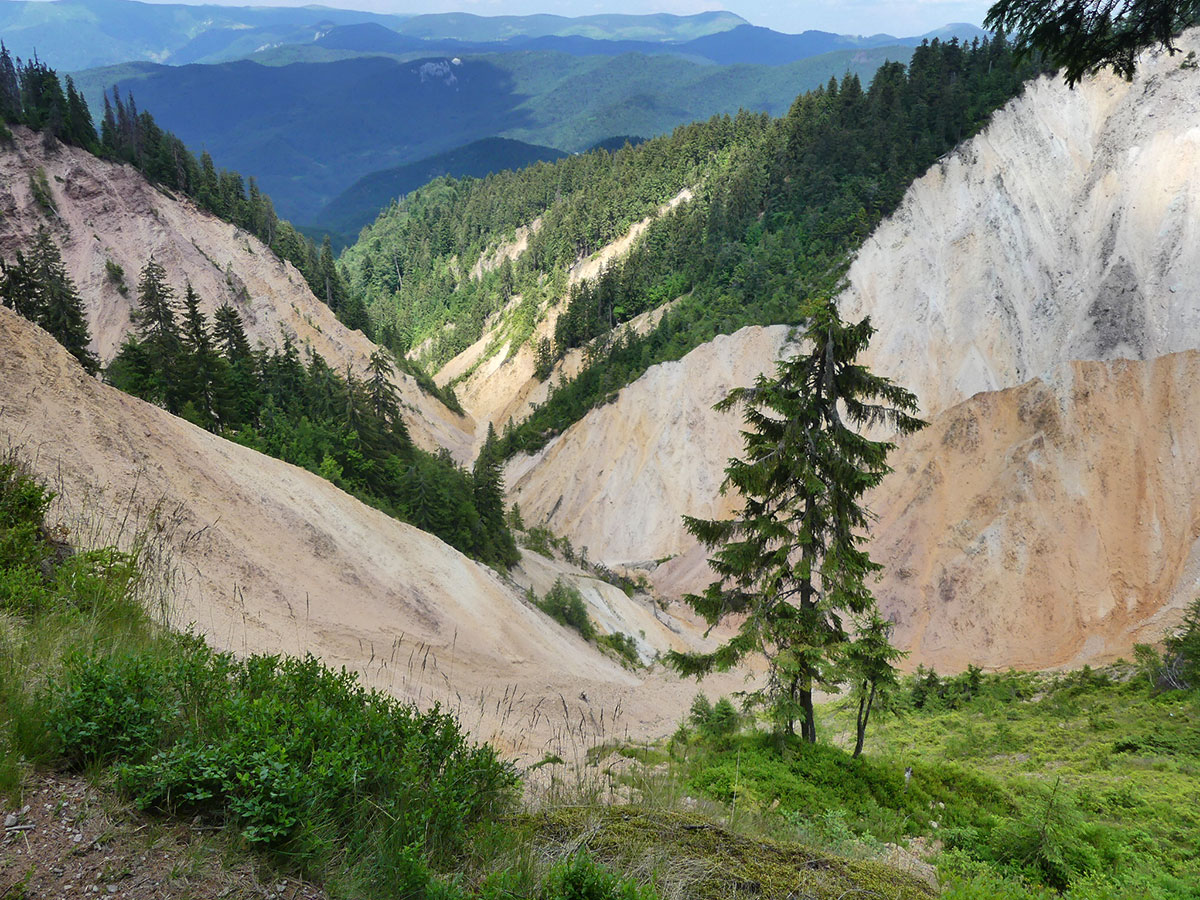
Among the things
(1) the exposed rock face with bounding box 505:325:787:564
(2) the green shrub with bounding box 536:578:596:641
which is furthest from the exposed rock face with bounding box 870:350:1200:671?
(2) the green shrub with bounding box 536:578:596:641

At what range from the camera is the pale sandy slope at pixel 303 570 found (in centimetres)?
1260

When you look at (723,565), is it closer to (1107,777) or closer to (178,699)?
(178,699)

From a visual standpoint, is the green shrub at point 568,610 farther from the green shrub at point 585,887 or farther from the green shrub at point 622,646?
Result: the green shrub at point 585,887

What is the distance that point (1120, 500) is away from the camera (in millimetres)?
32250

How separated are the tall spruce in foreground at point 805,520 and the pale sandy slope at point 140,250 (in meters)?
50.9

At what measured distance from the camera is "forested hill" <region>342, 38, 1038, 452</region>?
50906 millimetres

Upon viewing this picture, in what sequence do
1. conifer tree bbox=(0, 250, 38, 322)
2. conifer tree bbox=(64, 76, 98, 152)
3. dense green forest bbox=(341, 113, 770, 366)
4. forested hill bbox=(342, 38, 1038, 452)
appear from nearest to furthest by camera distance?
conifer tree bbox=(0, 250, 38, 322) → forested hill bbox=(342, 38, 1038, 452) → conifer tree bbox=(64, 76, 98, 152) → dense green forest bbox=(341, 113, 770, 366)

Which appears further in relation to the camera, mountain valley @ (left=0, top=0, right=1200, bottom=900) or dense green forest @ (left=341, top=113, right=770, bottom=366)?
dense green forest @ (left=341, top=113, right=770, bottom=366)

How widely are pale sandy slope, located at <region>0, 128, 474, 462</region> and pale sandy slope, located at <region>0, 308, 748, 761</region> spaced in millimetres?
36451

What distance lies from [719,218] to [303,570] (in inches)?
2193

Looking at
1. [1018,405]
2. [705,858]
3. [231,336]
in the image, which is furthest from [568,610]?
[705,858]

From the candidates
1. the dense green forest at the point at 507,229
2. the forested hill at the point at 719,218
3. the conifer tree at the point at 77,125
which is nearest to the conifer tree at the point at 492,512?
the forested hill at the point at 719,218

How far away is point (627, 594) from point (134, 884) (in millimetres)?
37106

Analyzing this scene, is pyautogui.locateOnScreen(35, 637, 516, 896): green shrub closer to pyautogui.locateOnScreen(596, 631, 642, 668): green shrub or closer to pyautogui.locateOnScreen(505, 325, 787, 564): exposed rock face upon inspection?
pyautogui.locateOnScreen(596, 631, 642, 668): green shrub
